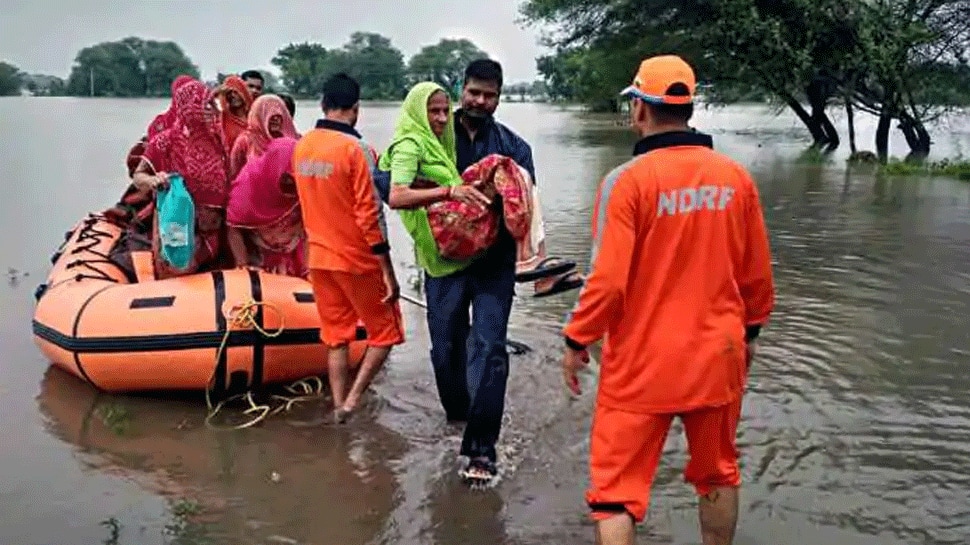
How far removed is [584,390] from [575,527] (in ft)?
5.71

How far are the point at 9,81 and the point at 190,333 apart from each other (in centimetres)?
11012

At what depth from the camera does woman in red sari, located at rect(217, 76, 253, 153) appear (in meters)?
6.32

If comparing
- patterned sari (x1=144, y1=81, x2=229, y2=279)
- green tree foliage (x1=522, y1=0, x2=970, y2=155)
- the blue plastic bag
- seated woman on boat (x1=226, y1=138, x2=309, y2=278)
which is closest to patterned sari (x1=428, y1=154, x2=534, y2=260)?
seated woman on boat (x1=226, y1=138, x2=309, y2=278)

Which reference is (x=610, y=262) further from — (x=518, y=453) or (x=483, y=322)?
(x=518, y=453)

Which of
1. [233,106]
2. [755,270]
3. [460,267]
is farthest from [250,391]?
[755,270]

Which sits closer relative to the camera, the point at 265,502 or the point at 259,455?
the point at 265,502

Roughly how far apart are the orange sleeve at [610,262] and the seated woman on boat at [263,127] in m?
3.26

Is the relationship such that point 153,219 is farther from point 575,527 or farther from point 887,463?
point 887,463

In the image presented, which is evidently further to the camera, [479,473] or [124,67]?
[124,67]

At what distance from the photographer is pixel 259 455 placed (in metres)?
4.78

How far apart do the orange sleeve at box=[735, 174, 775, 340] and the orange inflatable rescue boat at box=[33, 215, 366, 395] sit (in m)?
2.86

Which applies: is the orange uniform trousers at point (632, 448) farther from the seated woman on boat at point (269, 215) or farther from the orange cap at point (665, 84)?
the seated woman on boat at point (269, 215)

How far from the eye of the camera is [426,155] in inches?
173

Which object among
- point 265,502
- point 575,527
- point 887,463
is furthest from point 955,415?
point 265,502
